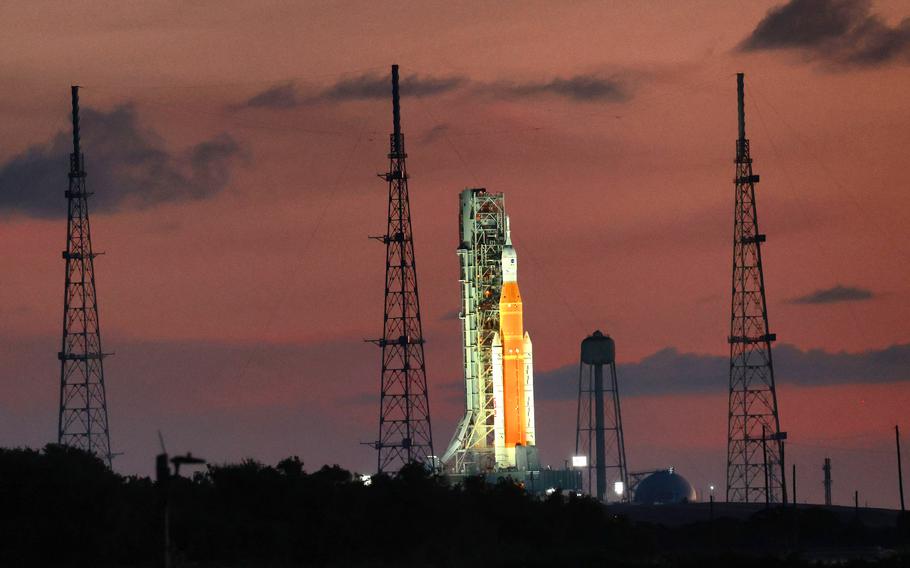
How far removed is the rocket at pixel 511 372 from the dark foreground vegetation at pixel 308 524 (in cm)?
2538

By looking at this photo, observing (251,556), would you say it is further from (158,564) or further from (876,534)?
(876,534)

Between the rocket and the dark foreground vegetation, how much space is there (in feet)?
83.3

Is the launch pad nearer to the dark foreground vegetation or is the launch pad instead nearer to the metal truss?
the metal truss

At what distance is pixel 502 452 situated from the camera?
17750 centimetres

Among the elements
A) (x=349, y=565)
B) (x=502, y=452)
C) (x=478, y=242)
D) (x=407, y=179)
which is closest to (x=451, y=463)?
(x=502, y=452)

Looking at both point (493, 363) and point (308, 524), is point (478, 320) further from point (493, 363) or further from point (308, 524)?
point (308, 524)

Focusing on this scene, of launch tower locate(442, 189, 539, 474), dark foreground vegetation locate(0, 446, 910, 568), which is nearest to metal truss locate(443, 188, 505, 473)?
launch tower locate(442, 189, 539, 474)

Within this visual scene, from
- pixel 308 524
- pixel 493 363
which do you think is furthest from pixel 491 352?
pixel 308 524

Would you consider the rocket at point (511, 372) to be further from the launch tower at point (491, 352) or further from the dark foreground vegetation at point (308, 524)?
the dark foreground vegetation at point (308, 524)

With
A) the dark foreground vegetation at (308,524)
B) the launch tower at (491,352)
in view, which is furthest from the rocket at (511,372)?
the dark foreground vegetation at (308,524)

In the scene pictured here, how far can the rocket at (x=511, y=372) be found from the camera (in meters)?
175

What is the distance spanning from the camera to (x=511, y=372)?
17538 cm

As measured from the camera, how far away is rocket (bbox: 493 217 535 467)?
6900 inches

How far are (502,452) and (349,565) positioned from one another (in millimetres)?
59088
